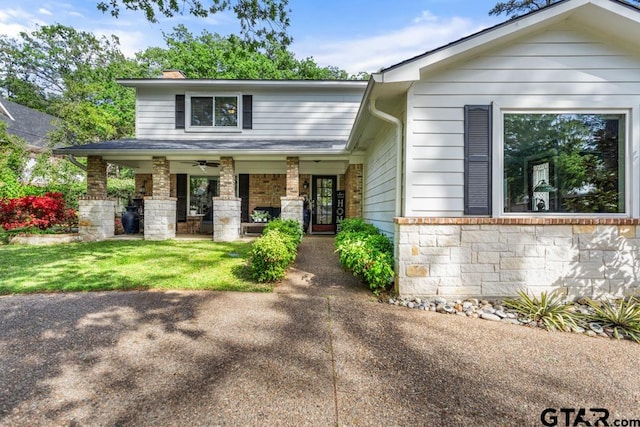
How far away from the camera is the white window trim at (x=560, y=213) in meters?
4.16

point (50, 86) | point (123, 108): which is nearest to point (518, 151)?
point (123, 108)

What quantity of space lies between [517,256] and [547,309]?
72 centimetres

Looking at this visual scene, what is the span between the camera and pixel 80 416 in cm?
194

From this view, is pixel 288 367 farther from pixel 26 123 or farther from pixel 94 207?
pixel 26 123

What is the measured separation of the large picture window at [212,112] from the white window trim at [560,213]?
907cm

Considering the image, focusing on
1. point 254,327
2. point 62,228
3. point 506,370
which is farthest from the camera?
point 62,228

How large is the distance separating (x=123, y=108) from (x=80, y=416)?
25.6 meters

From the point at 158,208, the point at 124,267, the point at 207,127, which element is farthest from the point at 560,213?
the point at 207,127

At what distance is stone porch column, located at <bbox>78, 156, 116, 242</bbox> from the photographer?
9.16 metres

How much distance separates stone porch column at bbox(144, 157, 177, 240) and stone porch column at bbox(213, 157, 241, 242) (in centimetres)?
155

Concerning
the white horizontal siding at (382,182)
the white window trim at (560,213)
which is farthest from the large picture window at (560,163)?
the white horizontal siding at (382,182)

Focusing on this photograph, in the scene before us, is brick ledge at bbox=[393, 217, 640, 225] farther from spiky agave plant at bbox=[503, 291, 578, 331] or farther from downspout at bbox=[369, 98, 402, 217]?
spiky agave plant at bbox=[503, 291, 578, 331]

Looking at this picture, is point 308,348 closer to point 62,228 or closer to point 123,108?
point 62,228

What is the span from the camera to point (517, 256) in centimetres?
422
